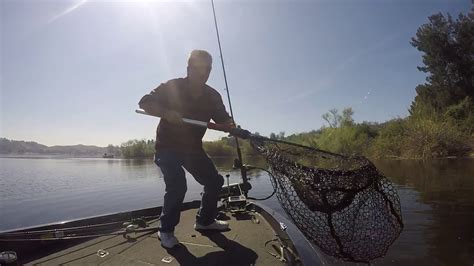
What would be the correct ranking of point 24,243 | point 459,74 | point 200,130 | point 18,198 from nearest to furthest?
point 24,243 < point 200,130 < point 18,198 < point 459,74

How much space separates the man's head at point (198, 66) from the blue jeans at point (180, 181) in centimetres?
86

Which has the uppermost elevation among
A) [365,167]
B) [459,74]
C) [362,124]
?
[459,74]

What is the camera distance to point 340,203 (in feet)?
10.6

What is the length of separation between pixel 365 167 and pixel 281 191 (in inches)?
34.8

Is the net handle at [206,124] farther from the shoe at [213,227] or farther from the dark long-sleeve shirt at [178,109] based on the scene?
the shoe at [213,227]

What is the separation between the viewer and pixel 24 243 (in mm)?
3264

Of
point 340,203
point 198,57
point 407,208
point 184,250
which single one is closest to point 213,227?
point 184,250

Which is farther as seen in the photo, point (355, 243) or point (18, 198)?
point (18, 198)

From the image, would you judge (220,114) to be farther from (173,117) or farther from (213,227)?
(213,227)

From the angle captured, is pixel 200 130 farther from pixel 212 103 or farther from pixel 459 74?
pixel 459 74

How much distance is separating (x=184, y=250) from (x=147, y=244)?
489 millimetres

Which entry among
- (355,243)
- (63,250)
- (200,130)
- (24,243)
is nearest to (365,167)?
(355,243)

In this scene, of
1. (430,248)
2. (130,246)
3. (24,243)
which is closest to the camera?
(24,243)

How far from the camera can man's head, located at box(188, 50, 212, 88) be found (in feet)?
12.3
